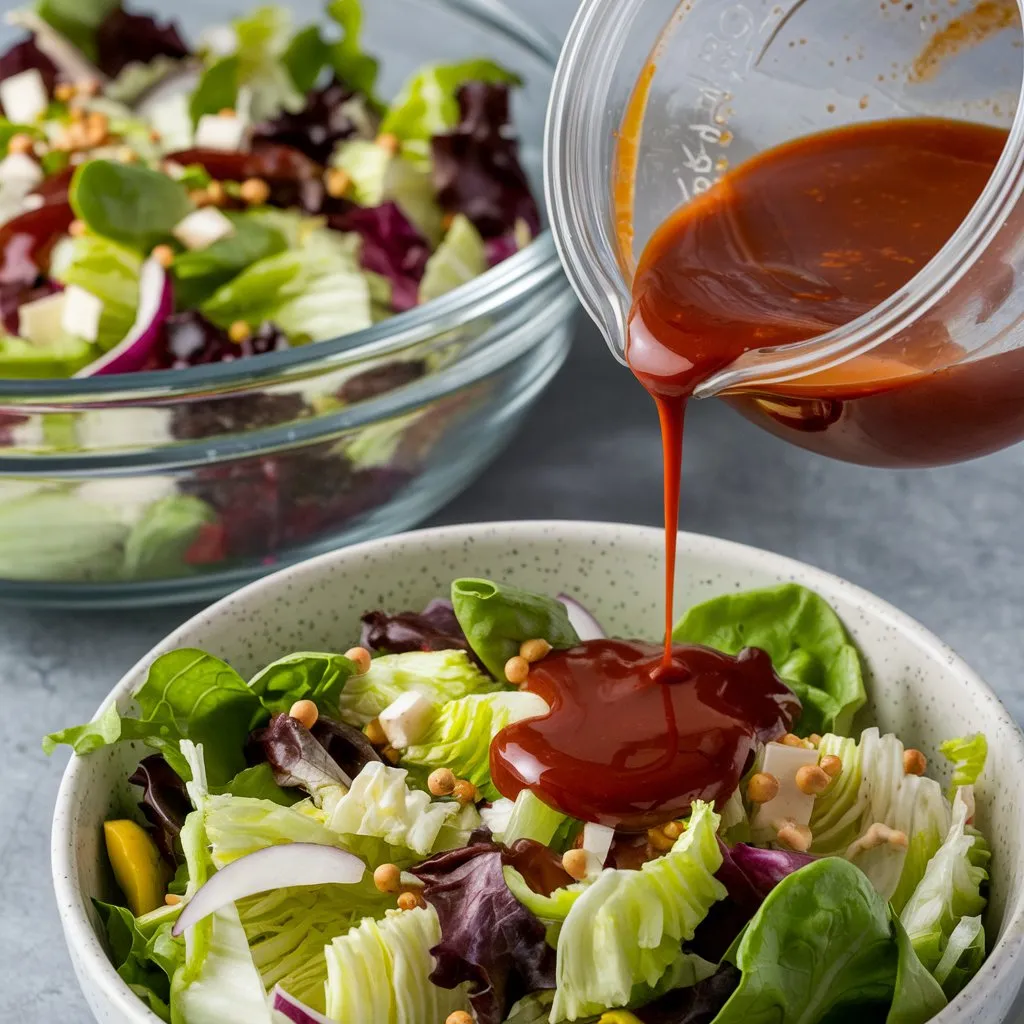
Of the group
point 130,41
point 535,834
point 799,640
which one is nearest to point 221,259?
point 130,41

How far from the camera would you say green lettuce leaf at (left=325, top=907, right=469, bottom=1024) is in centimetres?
151

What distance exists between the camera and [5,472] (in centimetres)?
226

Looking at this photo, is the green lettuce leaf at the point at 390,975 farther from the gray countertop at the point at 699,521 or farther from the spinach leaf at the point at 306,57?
the spinach leaf at the point at 306,57

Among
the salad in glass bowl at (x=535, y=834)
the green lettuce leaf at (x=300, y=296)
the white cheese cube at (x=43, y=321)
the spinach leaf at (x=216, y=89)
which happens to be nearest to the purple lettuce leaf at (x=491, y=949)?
the salad in glass bowl at (x=535, y=834)

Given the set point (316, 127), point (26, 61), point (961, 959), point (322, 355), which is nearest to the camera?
point (961, 959)

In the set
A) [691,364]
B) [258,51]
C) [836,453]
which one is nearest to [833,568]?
[836,453]

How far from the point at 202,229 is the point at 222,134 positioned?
0.40 meters

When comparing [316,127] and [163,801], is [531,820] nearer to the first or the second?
[163,801]

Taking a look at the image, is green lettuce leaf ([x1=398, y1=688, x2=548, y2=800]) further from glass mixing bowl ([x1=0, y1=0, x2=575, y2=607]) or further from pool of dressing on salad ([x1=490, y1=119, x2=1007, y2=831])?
glass mixing bowl ([x1=0, y1=0, x2=575, y2=607])

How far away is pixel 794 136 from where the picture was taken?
2082 mm

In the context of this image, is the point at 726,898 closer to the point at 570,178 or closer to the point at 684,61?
the point at 570,178

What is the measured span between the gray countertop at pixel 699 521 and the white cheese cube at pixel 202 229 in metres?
0.65

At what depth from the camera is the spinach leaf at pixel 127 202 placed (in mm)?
2672

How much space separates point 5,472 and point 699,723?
3.70ft
